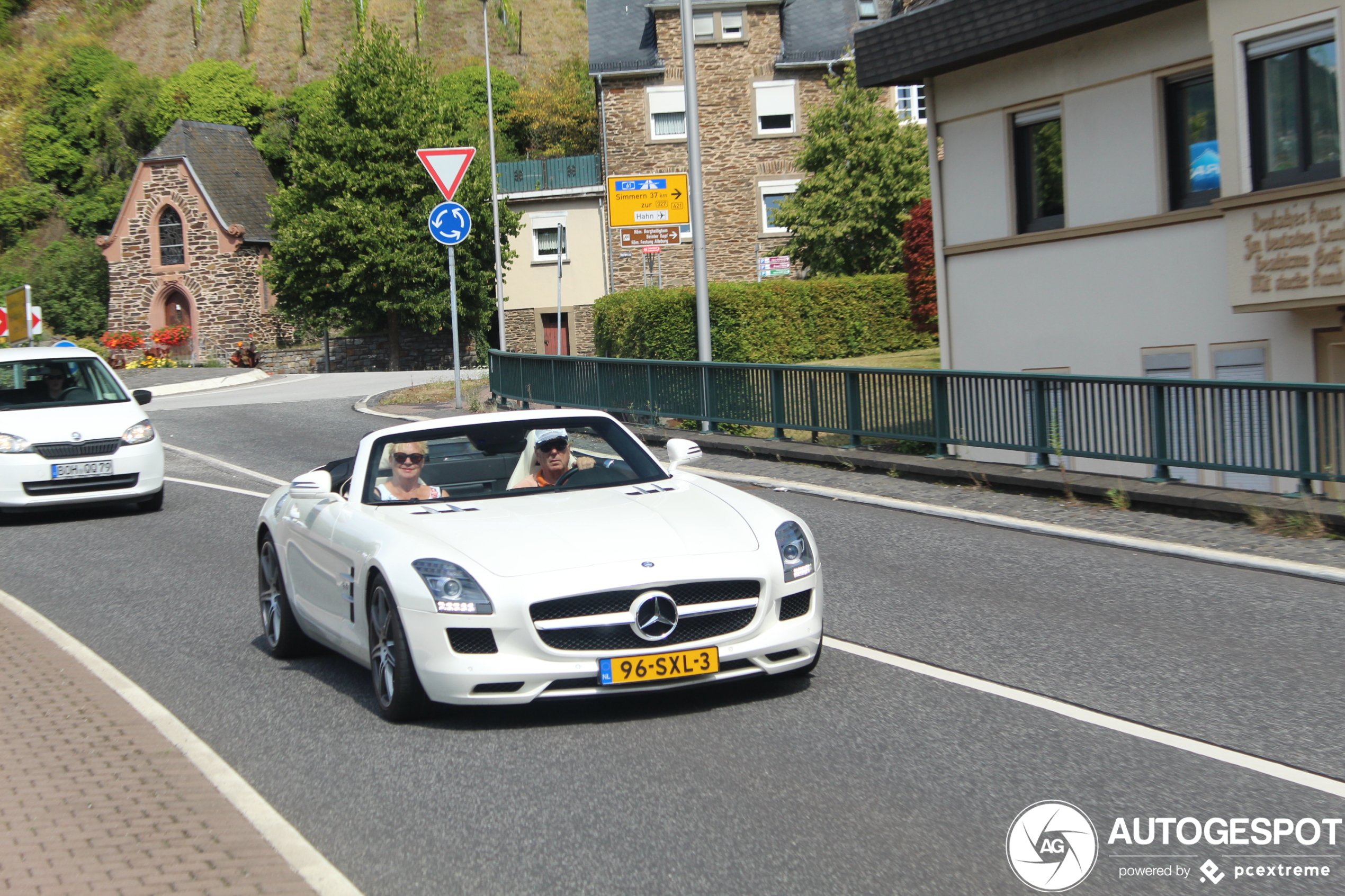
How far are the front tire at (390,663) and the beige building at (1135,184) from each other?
8769 millimetres

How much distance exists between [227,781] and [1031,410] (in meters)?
10.0

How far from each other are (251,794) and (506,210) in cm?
4930

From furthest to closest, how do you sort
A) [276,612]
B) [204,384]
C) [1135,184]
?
[204,384]
[1135,184]
[276,612]

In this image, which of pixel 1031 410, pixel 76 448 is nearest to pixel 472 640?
pixel 1031 410

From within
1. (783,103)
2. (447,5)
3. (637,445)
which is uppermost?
A: (447,5)

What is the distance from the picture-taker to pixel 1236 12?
584 inches

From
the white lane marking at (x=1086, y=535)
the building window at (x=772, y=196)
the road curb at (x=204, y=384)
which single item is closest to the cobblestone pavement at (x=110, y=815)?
the white lane marking at (x=1086, y=535)

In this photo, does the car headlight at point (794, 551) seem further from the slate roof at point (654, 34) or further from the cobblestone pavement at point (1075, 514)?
the slate roof at point (654, 34)

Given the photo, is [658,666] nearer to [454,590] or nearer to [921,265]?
[454,590]

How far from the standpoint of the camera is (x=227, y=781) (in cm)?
548

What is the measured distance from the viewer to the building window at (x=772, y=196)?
2090 inches

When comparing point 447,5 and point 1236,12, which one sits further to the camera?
point 447,5

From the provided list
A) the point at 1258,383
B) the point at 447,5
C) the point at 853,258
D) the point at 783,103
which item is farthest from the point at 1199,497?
the point at 447,5

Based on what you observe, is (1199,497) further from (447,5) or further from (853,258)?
(447,5)
